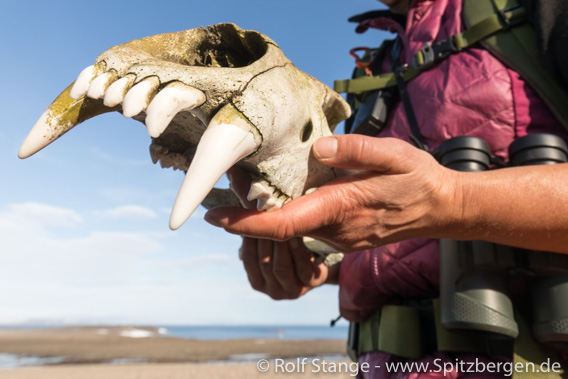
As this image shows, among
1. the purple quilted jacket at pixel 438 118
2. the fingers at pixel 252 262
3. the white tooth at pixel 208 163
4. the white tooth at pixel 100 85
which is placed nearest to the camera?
the white tooth at pixel 208 163

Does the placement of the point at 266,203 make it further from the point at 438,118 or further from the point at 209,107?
the point at 438,118

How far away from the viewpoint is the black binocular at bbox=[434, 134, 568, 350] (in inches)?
66.4

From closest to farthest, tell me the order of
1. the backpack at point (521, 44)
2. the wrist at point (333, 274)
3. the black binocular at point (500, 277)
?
the black binocular at point (500, 277)
the backpack at point (521, 44)
the wrist at point (333, 274)

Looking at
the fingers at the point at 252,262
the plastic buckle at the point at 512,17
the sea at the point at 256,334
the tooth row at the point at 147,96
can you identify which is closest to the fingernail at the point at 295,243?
the fingers at the point at 252,262

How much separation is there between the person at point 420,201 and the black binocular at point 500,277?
0.39 feet

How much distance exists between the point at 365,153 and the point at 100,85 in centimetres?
87

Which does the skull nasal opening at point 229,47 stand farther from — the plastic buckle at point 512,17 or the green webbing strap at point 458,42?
the plastic buckle at point 512,17

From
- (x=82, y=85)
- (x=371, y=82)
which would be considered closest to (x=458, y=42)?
(x=371, y=82)

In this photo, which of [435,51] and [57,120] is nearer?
[57,120]

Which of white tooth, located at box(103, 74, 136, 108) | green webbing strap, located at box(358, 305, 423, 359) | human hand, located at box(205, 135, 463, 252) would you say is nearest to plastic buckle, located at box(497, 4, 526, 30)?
human hand, located at box(205, 135, 463, 252)

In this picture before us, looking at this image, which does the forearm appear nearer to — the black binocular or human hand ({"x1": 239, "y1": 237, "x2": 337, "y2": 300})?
the black binocular

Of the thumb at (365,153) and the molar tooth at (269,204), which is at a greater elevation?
the thumb at (365,153)

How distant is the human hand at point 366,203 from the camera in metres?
1.43

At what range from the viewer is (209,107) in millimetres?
1308
